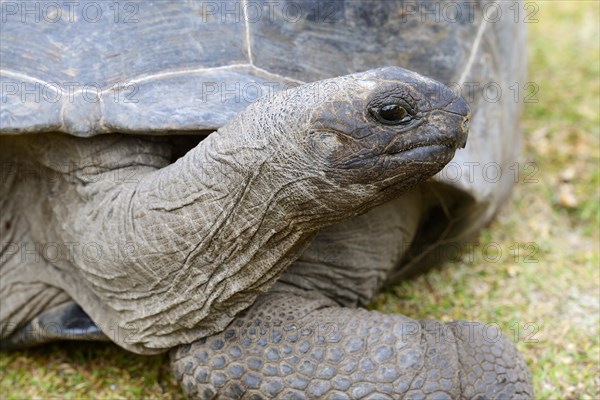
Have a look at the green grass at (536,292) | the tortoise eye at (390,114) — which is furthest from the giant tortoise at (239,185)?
the green grass at (536,292)

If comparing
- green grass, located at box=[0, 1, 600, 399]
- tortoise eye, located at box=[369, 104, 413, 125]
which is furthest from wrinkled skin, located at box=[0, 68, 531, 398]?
green grass, located at box=[0, 1, 600, 399]

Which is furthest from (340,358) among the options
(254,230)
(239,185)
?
(239,185)

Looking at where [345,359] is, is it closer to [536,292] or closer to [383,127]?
[383,127]

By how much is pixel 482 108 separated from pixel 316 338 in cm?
119

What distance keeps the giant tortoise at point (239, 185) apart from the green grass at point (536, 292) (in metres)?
0.21

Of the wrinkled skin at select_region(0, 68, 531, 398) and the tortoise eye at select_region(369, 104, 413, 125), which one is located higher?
the tortoise eye at select_region(369, 104, 413, 125)

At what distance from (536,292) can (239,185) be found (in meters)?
1.61

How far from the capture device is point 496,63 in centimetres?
332

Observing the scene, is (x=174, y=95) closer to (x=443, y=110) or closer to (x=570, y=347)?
(x=443, y=110)

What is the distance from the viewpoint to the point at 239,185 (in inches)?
86.2

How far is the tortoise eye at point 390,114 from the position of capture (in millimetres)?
1997

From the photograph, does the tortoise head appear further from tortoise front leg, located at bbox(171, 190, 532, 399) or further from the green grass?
the green grass

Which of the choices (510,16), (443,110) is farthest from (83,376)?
(510,16)

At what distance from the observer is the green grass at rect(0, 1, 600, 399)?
292 centimetres
